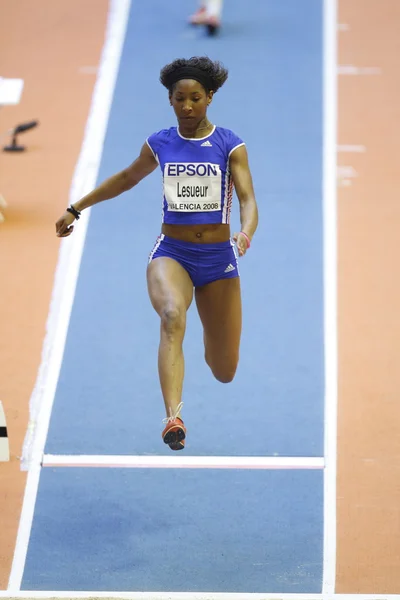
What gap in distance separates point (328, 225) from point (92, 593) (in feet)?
19.7

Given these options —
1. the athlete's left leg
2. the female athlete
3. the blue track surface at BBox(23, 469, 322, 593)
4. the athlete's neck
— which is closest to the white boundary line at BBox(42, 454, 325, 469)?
the blue track surface at BBox(23, 469, 322, 593)

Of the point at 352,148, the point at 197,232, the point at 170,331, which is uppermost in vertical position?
the point at 352,148

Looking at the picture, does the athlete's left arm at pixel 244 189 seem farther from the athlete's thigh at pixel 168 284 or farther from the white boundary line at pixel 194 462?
the white boundary line at pixel 194 462

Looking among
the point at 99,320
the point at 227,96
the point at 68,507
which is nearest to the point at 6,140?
the point at 227,96

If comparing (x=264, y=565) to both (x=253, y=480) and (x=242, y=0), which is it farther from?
(x=242, y=0)

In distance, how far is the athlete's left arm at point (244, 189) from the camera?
755 centimetres

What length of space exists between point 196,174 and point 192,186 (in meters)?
0.08

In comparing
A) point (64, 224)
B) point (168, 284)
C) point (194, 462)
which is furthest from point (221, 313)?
point (194, 462)

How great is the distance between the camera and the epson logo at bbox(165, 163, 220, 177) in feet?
25.8

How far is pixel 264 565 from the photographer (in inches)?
349

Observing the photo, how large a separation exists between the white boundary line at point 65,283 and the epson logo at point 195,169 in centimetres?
311

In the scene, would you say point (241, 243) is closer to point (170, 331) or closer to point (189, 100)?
point (170, 331)

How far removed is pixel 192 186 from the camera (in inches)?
311

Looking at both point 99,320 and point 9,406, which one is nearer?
point 9,406
